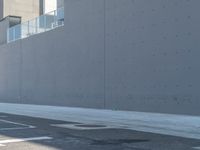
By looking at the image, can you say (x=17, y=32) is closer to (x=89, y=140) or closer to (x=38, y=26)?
(x=38, y=26)

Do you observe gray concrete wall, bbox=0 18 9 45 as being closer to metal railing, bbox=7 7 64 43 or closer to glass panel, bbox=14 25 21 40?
metal railing, bbox=7 7 64 43

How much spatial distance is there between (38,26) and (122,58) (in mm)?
15614

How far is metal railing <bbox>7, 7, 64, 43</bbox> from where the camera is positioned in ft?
117

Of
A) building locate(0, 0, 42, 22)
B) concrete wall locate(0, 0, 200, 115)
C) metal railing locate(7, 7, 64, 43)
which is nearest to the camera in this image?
concrete wall locate(0, 0, 200, 115)

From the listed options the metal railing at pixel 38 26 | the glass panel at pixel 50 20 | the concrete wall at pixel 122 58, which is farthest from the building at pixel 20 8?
the glass panel at pixel 50 20

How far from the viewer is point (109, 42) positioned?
2733 centimetres

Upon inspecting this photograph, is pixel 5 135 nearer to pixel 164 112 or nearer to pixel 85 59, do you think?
pixel 164 112

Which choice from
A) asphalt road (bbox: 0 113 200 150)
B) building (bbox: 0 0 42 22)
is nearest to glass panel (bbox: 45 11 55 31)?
building (bbox: 0 0 42 22)

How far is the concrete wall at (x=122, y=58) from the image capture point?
21547 mm

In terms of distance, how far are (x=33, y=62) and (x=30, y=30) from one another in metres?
3.97

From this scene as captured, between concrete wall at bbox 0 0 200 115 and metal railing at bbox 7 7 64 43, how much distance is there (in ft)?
2.87

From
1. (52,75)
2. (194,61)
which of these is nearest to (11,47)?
(52,75)

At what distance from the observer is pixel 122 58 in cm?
2598

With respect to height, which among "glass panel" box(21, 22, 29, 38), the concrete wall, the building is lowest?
the concrete wall
